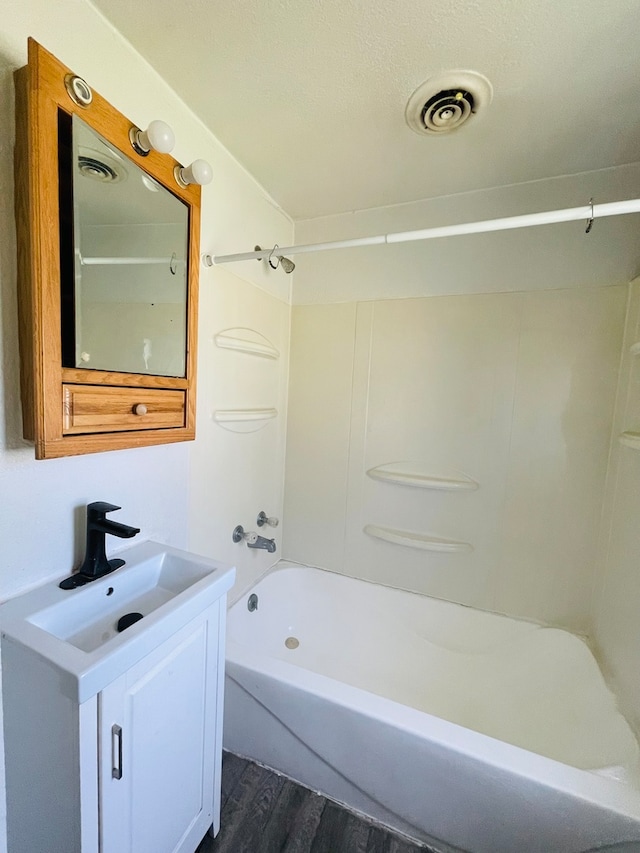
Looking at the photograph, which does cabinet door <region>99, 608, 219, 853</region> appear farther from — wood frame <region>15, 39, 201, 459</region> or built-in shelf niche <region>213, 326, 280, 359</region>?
built-in shelf niche <region>213, 326, 280, 359</region>

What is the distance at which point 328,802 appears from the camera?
118 centimetres

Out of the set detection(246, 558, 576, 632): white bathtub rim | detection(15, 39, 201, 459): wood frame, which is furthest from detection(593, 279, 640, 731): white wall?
detection(15, 39, 201, 459): wood frame

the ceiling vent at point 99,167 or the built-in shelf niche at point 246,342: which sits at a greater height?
the ceiling vent at point 99,167

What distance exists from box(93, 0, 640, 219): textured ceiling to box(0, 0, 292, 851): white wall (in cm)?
9

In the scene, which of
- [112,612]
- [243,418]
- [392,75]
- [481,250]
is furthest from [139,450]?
[481,250]

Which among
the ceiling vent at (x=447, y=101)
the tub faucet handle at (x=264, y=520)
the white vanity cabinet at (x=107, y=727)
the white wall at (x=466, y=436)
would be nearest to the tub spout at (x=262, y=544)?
the tub faucet handle at (x=264, y=520)

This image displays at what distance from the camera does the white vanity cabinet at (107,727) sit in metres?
0.63

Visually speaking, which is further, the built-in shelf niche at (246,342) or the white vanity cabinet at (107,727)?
the built-in shelf niche at (246,342)

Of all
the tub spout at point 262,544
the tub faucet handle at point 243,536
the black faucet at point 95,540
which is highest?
the black faucet at point 95,540

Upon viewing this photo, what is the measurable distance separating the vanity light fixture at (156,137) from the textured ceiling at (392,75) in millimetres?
313

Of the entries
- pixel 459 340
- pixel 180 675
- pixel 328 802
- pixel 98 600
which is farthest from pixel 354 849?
pixel 459 340

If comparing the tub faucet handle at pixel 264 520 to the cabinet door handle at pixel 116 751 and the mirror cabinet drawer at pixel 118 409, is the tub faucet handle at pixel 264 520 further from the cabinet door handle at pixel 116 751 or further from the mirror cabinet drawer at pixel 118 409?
the cabinet door handle at pixel 116 751

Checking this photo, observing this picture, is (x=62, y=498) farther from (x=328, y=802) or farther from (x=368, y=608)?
(x=368, y=608)

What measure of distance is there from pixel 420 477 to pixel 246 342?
1.12 m
